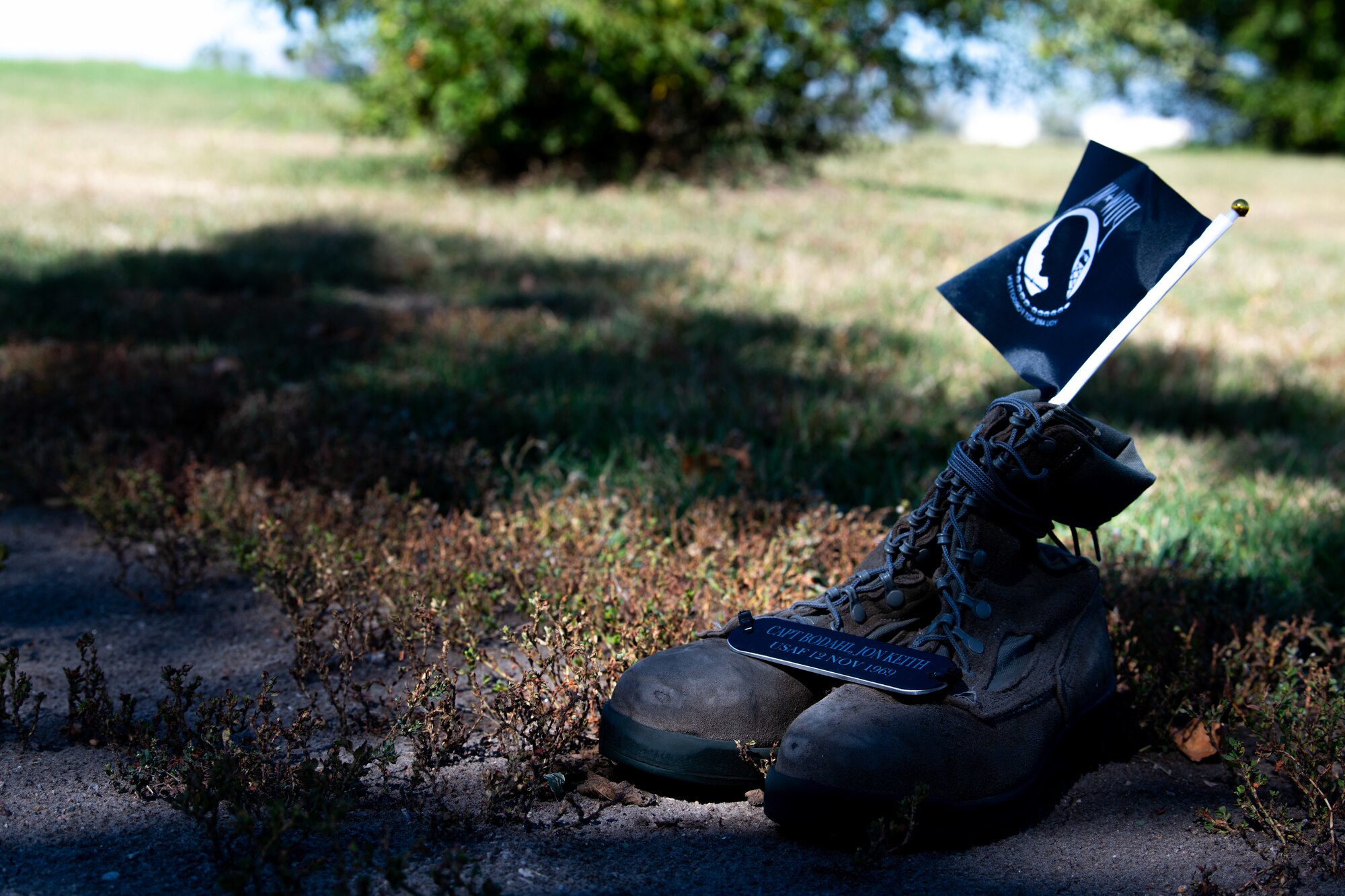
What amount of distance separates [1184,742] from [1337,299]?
634 cm

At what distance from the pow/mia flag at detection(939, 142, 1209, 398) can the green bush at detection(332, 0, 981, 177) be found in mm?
8204

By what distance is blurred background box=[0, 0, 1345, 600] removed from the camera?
11.6 ft

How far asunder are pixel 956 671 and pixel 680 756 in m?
0.49

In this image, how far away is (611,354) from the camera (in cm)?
493

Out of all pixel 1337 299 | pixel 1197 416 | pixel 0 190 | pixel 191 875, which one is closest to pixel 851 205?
pixel 1337 299

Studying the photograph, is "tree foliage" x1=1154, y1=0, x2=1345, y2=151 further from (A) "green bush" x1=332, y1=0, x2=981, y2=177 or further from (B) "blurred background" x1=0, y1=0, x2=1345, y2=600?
(A) "green bush" x1=332, y1=0, x2=981, y2=177

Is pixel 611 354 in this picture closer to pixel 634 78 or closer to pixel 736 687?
pixel 736 687

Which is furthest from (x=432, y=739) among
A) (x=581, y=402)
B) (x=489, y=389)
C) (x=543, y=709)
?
(x=489, y=389)

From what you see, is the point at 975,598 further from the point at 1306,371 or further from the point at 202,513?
the point at 1306,371

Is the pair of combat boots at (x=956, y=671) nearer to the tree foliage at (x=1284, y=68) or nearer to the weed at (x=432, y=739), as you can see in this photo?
the weed at (x=432, y=739)

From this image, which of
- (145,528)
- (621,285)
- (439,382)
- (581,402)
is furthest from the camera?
(621,285)

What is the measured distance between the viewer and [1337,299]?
7.41 m

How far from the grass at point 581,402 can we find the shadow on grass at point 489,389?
0.06 feet

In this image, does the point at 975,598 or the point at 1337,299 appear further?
A: the point at 1337,299
